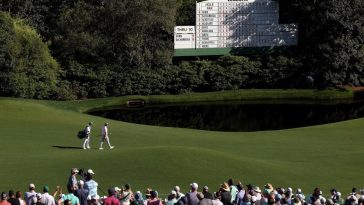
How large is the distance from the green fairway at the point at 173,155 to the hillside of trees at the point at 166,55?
26.2 metres

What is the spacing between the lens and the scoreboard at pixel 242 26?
8694 centimetres

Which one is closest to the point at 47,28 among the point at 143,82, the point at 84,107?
the point at 143,82

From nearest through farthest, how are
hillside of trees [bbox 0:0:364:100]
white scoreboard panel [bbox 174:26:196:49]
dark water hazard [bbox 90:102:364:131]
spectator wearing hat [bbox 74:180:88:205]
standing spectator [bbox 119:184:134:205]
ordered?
1. standing spectator [bbox 119:184:134:205]
2. spectator wearing hat [bbox 74:180:88:205]
3. dark water hazard [bbox 90:102:364:131]
4. hillside of trees [bbox 0:0:364:100]
5. white scoreboard panel [bbox 174:26:196:49]

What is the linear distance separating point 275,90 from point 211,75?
7118 millimetres

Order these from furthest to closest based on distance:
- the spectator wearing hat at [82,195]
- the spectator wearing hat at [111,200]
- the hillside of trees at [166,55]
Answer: the hillside of trees at [166,55] < the spectator wearing hat at [82,195] < the spectator wearing hat at [111,200]

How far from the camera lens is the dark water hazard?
65938mm

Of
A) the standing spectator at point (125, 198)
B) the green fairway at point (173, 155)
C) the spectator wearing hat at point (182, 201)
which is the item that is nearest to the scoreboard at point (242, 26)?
the green fairway at point (173, 155)

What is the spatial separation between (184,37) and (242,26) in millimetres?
6707

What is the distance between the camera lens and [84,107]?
243 ft

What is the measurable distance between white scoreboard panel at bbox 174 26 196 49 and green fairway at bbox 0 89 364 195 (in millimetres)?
29872

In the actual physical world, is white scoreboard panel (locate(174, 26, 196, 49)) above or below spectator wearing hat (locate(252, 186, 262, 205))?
above

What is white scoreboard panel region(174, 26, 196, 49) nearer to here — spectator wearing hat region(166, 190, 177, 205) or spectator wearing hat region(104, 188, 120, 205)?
spectator wearing hat region(166, 190, 177, 205)

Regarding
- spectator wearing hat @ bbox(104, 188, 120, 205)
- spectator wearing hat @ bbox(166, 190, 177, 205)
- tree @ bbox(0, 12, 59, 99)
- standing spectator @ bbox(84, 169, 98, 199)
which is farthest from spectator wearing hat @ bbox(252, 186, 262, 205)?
tree @ bbox(0, 12, 59, 99)

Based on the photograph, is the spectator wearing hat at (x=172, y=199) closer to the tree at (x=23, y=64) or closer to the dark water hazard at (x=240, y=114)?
the dark water hazard at (x=240, y=114)
